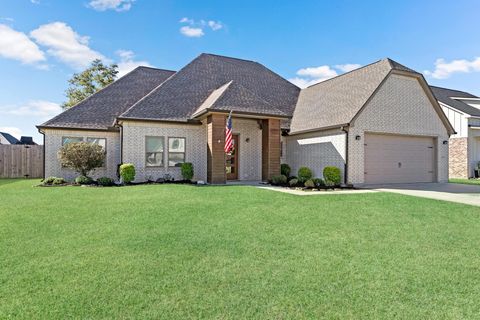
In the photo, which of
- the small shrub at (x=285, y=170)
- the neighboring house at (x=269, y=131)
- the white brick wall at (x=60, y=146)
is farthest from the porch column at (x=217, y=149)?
the white brick wall at (x=60, y=146)

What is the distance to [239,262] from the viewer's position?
14.2 ft

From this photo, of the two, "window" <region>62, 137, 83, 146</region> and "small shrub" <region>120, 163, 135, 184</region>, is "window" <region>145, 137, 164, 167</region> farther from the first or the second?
"window" <region>62, 137, 83, 146</region>

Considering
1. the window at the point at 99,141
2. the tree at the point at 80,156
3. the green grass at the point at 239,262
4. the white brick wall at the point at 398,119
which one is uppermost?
the white brick wall at the point at 398,119

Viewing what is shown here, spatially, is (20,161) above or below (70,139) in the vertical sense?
below

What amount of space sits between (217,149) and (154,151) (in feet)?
10.7

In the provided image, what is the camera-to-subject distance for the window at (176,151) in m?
15.2

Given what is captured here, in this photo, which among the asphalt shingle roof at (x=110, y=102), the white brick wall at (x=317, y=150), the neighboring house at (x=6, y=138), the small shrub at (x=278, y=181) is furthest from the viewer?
the neighboring house at (x=6, y=138)

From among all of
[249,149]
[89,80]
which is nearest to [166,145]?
[249,149]

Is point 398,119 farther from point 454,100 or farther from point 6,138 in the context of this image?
point 6,138

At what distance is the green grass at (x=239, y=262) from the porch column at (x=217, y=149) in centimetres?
605

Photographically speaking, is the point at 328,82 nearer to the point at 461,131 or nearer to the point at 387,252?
the point at 461,131

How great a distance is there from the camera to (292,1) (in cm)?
1488

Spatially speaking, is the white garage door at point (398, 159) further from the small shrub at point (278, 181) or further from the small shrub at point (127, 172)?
the small shrub at point (127, 172)

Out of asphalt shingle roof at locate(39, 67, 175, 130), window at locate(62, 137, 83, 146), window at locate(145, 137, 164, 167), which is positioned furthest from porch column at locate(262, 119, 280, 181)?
window at locate(62, 137, 83, 146)
